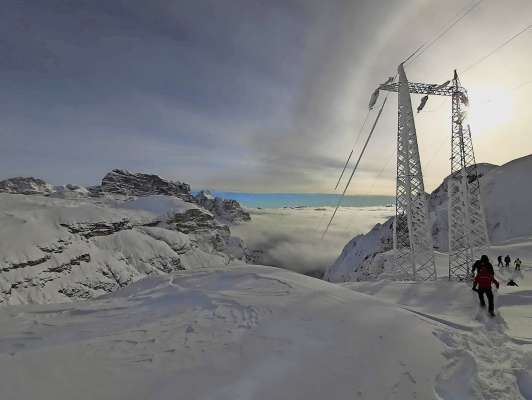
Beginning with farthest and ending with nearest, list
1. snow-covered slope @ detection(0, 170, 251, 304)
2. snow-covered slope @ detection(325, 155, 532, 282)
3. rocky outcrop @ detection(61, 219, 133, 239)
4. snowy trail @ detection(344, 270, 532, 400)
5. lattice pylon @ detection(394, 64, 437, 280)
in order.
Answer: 1. rocky outcrop @ detection(61, 219, 133, 239)
2. snow-covered slope @ detection(0, 170, 251, 304)
3. snow-covered slope @ detection(325, 155, 532, 282)
4. lattice pylon @ detection(394, 64, 437, 280)
5. snowy trail @ detection(344, 270, 532, 400)

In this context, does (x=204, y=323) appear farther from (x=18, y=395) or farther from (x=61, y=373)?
(x=18, y=395)

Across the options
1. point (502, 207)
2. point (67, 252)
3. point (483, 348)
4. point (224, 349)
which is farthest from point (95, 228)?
point (483, 348)

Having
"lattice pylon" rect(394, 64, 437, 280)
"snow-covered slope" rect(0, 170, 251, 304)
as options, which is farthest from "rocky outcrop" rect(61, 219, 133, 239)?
"lattice pylon" rect(394, 64, 437, 280)

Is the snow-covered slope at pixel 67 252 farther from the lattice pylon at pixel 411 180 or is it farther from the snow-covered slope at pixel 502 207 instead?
the lattice pylon at pixel 411 180

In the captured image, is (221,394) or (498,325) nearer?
(221,394)

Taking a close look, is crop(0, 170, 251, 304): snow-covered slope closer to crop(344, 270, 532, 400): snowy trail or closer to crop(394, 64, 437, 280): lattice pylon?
crop(394, 64, 437, 280): lattice pylon

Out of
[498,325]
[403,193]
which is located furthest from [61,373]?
[403,193]

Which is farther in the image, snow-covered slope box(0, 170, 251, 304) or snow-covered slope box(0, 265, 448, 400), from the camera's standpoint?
snow-covered slope box(0, 170, 251, 304)

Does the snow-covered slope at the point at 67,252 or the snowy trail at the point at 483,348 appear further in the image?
the snow-covered slope at the point at 67,252

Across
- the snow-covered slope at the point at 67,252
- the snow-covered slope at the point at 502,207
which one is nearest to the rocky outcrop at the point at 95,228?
the snow-covered slope at the point at 67,252

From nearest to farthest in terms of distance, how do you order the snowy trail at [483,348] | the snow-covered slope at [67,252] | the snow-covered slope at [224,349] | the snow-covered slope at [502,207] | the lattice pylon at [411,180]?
the snow-covered slope at [224,349], the snowy trail at [483,348], the lattice pylon at [411,180], the snow-covered slope at [502,207], the snow-covered slope at [67,252]

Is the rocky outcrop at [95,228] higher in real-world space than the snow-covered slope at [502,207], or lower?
lower
